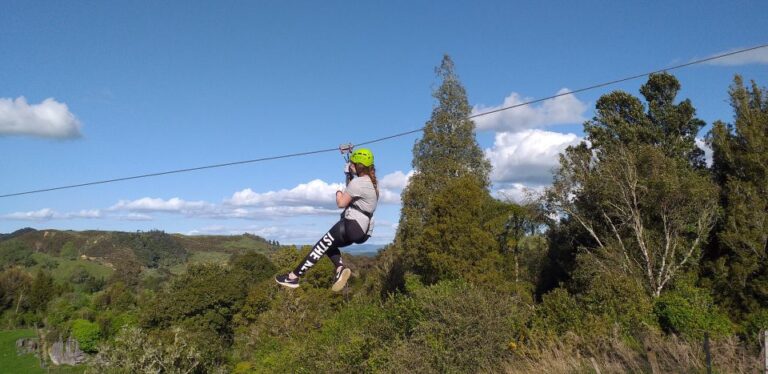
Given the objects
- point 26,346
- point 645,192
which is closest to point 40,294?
point 26,346

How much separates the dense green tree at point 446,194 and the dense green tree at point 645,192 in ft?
15.8

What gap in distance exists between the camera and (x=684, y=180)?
85.5 ft

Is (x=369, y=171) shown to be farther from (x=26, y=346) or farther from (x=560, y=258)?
(x=26, y=346)

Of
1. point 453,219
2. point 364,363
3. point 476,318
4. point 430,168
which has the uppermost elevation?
point 430,168

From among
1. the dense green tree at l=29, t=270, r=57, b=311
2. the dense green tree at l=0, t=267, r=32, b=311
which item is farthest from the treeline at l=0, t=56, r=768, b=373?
the dense green tree at l=0, t=267, r=32, b=311

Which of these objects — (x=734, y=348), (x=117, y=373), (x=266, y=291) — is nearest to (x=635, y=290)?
(x=734, y=348)

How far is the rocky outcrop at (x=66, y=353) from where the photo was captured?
68.1 metres

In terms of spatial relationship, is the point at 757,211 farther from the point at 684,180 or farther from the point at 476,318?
the point at 476,318

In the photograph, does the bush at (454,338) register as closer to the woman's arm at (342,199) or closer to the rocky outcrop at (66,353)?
the woman's arm at (342,199)

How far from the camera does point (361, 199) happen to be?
622cm

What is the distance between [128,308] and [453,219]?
72429mm

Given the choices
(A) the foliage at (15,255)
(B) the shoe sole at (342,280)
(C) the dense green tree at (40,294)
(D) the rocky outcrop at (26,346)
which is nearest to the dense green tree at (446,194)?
(B) the shoe sole at (342,280)

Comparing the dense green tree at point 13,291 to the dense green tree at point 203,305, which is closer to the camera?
the dense green tree at point 203,305

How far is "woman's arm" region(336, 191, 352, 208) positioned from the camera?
19.6 feet
